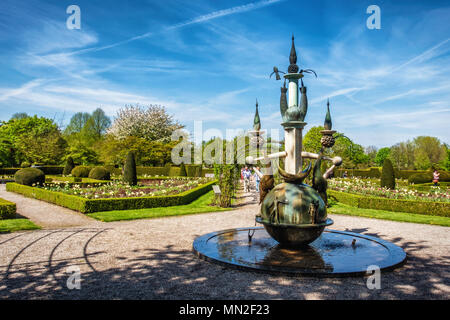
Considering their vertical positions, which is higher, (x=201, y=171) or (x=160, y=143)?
(x=160, y=143)

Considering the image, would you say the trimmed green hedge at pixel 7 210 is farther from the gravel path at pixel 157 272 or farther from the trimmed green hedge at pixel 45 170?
the trimmed green hedge at pixel 45 170

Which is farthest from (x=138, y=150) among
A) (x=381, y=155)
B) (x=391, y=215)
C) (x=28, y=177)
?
(x=381, y=155)

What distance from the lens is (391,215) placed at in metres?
13.3

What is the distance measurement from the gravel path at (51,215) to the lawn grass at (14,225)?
15.0 inches

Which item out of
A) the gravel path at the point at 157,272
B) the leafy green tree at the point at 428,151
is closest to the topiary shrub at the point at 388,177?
the gravel path at the point at 157,272

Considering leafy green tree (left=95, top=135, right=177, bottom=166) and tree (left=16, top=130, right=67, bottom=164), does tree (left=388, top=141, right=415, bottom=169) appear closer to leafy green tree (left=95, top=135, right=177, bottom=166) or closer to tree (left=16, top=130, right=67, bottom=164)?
leafy green tree (left=95, top=135, right=177, bottom=166)

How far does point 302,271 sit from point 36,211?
12.7 metres

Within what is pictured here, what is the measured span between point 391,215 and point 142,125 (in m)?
40.7

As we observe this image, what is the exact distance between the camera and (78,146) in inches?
1738

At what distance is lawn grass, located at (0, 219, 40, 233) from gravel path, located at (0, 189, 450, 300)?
65 centimetres

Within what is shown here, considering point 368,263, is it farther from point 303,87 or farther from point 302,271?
point 303,87

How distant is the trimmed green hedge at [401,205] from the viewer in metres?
13.3

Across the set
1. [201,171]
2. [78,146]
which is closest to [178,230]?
[201,171]

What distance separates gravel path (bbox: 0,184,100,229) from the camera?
11086 millimetres
